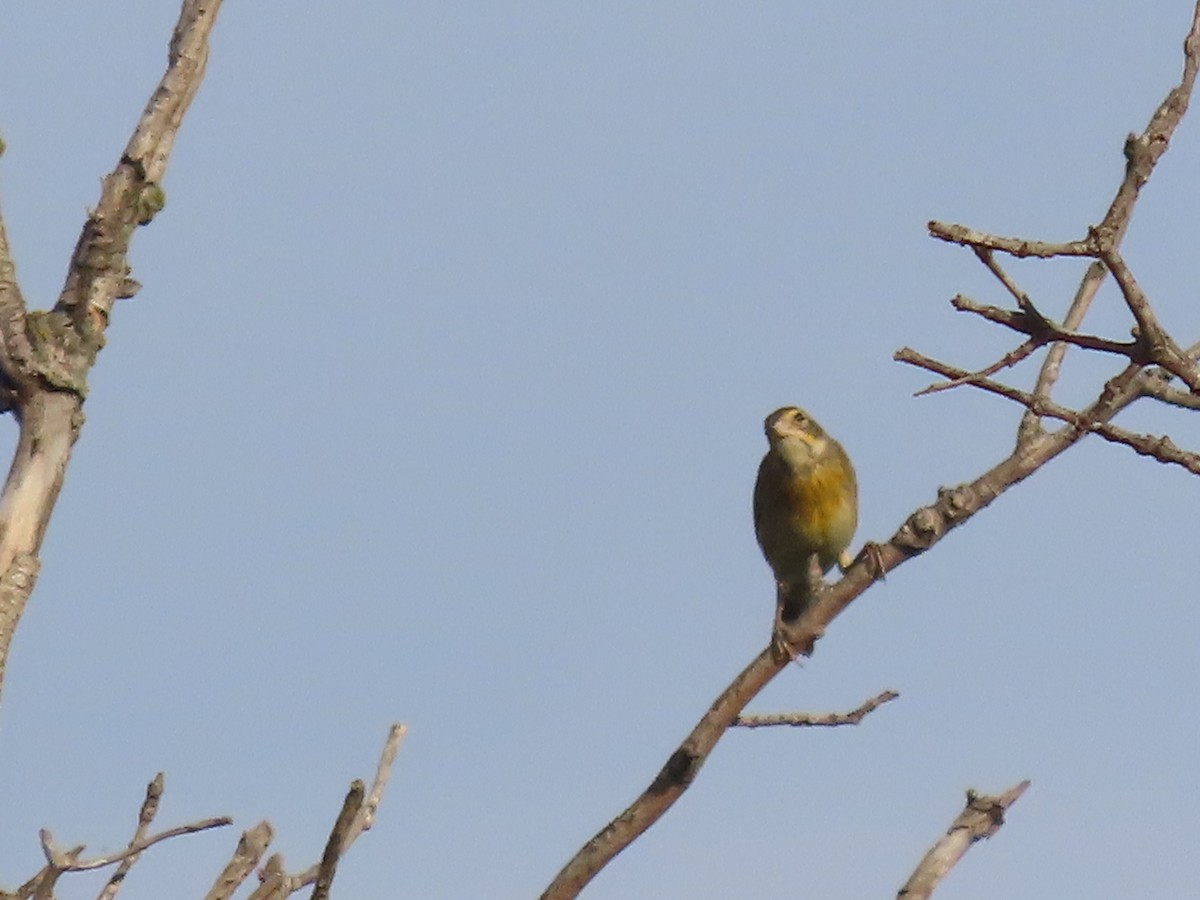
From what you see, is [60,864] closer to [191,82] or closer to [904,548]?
[904,548]

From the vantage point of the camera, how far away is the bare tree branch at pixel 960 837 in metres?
4.30

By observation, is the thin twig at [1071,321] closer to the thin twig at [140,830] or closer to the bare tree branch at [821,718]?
the bare tree branch at [821,718]

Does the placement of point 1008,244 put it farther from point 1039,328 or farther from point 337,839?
point 337,839

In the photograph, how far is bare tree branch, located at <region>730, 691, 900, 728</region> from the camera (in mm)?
4734

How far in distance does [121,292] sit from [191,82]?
66 cm

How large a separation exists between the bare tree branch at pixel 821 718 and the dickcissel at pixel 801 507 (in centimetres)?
572

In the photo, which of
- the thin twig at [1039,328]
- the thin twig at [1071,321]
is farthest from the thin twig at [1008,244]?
the thin twig at [1071,321]

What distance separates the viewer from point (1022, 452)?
4504 mm

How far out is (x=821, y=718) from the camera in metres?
4.88

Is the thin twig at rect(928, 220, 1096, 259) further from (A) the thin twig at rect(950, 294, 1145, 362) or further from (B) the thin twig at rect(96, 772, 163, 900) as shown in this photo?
(B) the thin twig at rect(96, 772, 163, 900)

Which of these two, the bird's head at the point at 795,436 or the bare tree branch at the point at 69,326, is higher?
the bird's head at the point at 795,436

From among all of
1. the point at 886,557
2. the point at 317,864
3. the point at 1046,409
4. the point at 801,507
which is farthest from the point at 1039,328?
the point at 801,507

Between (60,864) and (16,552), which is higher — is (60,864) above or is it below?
below

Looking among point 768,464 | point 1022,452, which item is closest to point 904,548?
point 1022,452
